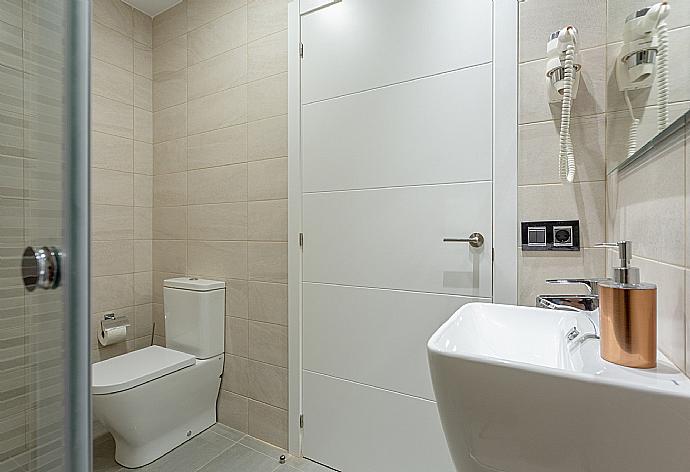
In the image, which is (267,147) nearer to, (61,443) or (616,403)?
(61,443)

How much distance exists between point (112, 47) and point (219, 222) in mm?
1212

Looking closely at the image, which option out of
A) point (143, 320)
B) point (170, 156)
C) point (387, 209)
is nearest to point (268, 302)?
point (387, 209)

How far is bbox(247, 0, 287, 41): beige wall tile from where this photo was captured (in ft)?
6.18

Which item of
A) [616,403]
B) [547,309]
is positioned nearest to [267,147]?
[547,309]

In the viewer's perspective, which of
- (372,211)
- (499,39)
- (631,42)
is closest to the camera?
(631,42)

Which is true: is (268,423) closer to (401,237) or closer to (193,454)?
(193,454)

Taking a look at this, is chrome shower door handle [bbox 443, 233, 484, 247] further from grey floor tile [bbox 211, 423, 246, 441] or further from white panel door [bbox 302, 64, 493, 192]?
grey floor tile [bbox 211, 423, 246, 441]

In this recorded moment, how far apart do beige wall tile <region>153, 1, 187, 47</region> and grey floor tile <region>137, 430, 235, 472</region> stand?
7.50 ft

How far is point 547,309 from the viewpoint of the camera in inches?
39.6

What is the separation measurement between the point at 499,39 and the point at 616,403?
1261 mm

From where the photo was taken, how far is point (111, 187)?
2238 mm

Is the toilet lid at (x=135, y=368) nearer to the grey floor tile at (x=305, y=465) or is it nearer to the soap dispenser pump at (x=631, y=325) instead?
the grey floor tile at (x=305, y=465)

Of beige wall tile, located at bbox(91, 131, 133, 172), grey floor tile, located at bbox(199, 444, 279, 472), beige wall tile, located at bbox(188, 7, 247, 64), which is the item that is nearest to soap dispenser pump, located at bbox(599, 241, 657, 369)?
grey floor tile, located at bbox(199, 444, 279, 472)

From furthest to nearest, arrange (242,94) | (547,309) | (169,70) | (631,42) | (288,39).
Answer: (169,70)
(242,94)
(288,39)
(547,309)
(631,42)
